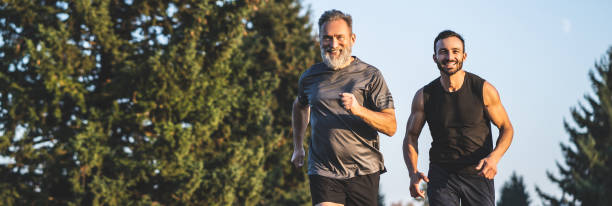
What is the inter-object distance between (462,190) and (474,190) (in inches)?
4.2

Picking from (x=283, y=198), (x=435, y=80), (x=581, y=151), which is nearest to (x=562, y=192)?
(x=581, y=151)

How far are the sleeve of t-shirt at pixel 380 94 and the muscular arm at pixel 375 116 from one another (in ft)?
0.19

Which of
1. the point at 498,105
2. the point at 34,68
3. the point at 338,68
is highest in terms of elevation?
the point at 34,68

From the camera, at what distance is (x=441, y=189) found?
532 cm

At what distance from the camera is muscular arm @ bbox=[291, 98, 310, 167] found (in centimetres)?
579

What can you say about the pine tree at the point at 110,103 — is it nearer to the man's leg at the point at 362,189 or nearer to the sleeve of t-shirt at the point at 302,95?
the sleeve of t-shirt at the point at 302,95

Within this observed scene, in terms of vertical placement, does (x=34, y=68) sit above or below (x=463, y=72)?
above

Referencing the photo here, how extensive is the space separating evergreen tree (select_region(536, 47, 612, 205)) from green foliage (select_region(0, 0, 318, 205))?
3397cm

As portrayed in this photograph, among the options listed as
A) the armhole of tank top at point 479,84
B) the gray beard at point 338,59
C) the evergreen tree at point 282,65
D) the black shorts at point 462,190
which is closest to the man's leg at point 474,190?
the black shorts at point 462,190

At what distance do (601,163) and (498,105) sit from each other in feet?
143

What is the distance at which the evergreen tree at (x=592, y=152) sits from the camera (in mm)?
43375

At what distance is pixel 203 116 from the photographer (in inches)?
663

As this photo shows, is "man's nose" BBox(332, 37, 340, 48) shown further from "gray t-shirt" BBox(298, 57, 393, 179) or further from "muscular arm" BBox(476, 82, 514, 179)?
Result: "muscular arm" BBox(476, 82, 514, 179)

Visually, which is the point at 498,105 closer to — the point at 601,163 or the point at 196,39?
the point at 196,39
